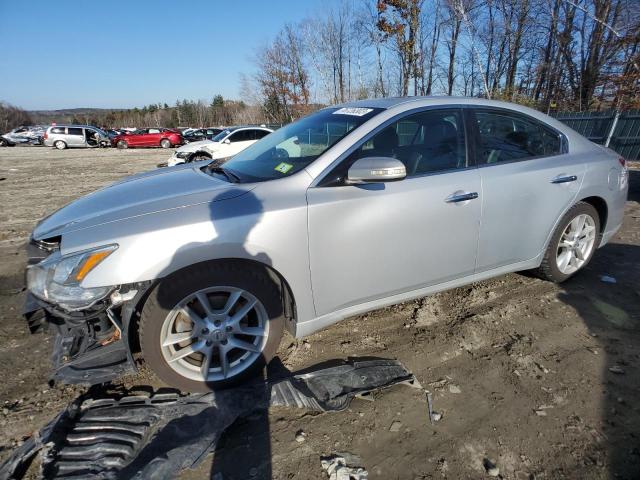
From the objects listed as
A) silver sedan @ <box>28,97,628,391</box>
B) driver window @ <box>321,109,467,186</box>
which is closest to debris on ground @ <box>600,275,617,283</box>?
silver sedan @ <box>28,97,628,391</box>

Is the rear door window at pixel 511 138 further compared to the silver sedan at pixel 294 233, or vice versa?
the rear door window at pixel 511 138

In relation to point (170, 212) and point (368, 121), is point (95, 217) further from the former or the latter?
point (368, 121)

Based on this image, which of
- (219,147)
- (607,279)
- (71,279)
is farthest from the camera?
(219,147)

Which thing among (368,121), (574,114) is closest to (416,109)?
(368,121)

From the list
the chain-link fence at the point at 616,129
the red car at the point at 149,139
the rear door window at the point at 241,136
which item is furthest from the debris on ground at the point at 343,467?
the red car at the point at 149,139

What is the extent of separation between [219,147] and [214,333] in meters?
11.1

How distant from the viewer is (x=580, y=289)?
3445mm

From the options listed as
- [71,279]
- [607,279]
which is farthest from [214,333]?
[607,279]

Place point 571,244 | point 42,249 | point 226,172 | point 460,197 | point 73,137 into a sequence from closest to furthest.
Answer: point 42,249, point 460,197, point 226,172, point 571,244, point 73,137

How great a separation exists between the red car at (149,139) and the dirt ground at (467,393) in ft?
94.7

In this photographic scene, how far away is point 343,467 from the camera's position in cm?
175

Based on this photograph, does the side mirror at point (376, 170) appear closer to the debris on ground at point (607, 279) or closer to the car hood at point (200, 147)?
the debris on ground at point (607, 279)

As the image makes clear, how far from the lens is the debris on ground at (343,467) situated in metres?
1.71

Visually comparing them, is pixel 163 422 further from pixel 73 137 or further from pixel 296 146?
pixel 73 137
